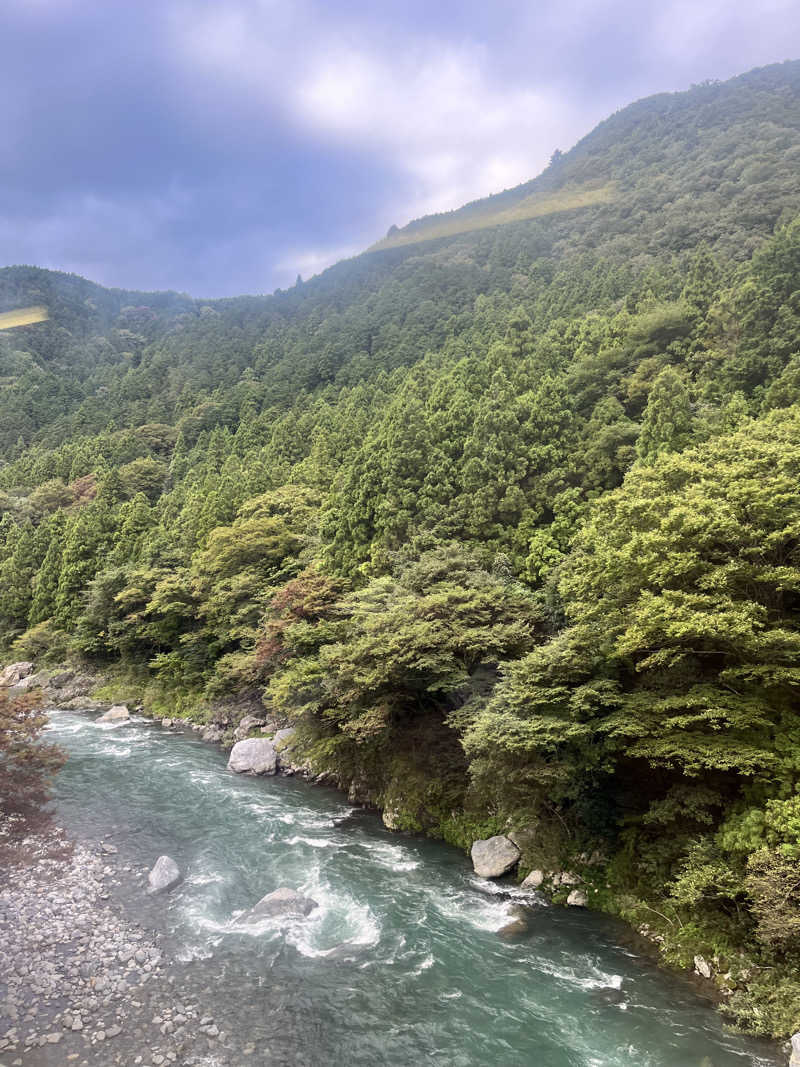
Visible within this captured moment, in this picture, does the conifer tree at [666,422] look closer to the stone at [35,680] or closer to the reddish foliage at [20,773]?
the reddish foliage at [20,773]

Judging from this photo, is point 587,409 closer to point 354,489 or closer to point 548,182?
point 354,489

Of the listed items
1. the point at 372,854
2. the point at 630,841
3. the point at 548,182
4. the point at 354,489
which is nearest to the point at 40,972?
the point at 372,854

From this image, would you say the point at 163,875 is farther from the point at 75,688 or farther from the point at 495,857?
the point at 75,688

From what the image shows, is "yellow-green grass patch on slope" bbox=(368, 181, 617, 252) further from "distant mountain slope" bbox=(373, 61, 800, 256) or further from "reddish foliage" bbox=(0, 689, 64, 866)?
"reddish foliage" bbox=(0, 689, 64, 866)

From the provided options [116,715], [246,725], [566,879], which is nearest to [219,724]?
[246,725]

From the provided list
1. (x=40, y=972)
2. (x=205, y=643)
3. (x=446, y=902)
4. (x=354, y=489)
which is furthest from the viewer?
(x=205, y=643)

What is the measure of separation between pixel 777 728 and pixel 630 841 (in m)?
4.51

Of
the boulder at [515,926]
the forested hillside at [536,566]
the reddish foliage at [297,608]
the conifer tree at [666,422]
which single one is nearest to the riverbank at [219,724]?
the forested hillside at [536,566]

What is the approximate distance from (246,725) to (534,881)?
15.6m

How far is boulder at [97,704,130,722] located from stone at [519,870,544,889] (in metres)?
23.0

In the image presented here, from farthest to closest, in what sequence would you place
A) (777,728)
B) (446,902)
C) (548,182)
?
1. (548,182)
2. (446,902)
3. (777,728)

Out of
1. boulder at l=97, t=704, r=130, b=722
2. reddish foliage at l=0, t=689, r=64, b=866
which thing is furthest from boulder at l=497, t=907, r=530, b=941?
boulder at l=97, t=704, r=130, b=722

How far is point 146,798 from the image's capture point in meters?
18.1

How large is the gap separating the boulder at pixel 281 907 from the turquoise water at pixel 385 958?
0.28 m
